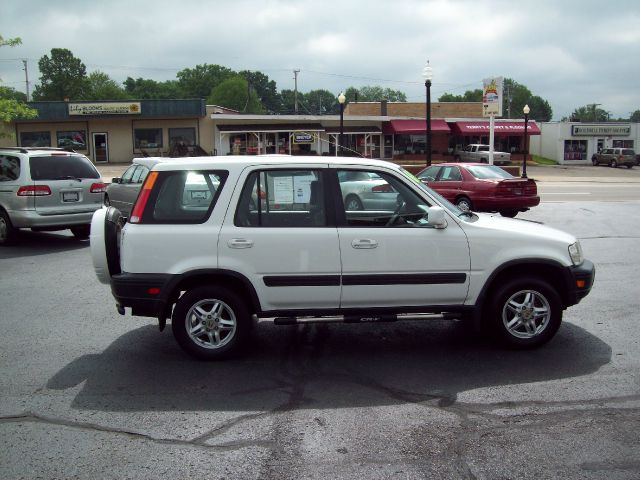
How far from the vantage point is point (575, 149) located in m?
63.3

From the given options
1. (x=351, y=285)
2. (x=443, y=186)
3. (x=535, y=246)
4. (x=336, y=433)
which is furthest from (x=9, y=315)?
(x=443, y=186)

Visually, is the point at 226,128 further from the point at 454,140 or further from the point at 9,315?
the point at 9,315

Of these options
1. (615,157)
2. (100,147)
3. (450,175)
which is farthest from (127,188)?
(615,157)

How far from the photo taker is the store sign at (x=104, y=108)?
158ft

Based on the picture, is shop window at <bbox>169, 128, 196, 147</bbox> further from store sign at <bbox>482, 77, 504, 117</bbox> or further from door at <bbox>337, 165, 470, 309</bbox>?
door at <bbox>337, 165, 470, 309</bbox>

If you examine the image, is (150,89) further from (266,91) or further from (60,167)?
(60,167)

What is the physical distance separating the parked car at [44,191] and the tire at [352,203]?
27.3ft

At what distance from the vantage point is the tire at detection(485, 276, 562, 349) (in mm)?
5789

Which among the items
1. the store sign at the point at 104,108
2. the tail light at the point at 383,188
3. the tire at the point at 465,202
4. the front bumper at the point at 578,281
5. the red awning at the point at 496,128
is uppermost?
the store sign at the point at 104,108

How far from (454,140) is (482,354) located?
51.4 meters

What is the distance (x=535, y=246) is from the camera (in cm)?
575

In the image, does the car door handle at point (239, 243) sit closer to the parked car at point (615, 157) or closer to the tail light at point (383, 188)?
the tail light at point (383, 188)

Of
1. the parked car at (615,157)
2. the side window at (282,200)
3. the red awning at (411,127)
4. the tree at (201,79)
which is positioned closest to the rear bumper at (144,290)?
the side window at (282,200)

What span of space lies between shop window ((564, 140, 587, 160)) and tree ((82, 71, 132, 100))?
284ft
